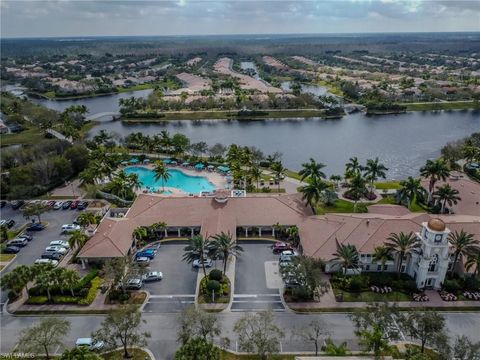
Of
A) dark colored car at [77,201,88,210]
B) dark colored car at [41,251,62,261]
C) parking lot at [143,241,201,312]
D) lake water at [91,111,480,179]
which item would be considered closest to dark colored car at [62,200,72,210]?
dark colored car at [77,201,88,210]

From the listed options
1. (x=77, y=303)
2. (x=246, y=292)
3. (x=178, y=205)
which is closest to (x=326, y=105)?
(x=178, y=205)

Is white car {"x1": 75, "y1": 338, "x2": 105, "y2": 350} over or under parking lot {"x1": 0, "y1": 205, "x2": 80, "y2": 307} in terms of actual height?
over

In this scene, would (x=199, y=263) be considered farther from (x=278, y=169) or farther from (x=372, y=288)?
(x=278, y=169)

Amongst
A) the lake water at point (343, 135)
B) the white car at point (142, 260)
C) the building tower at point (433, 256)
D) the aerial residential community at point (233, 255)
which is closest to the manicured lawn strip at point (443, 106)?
the lake water at point (343, 135)

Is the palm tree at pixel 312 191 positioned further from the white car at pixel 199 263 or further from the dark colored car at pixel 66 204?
the dark colored car at pixel 66 204

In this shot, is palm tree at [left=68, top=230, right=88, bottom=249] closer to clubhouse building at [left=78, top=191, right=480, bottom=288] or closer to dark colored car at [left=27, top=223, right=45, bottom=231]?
clubhouse building at [left=78, top=191, right=480, bottom=288]

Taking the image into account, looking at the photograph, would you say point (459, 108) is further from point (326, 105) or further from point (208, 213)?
point (208, 213)
